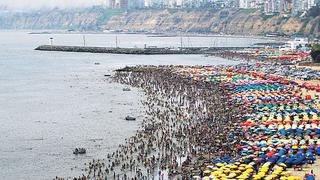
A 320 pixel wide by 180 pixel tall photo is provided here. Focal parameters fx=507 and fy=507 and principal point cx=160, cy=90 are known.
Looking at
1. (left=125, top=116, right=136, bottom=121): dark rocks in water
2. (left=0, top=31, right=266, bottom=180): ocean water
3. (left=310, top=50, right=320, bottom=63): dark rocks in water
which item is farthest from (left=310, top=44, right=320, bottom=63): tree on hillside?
(left=125, top=116, right=136, bottom=121): dark rocks in water

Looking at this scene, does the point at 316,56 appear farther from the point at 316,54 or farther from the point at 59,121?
the point at 59,121

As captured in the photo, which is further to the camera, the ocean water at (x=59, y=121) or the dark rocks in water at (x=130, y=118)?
the dark rocks in water at (x=130, y=118)

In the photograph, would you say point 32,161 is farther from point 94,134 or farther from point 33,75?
point 33,75

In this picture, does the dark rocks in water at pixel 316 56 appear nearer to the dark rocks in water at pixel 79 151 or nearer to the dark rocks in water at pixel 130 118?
the dark rocks in water at pixel 130 118

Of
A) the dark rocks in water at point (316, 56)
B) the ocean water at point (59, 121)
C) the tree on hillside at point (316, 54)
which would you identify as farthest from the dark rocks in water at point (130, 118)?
the dark rocks in water at point (316, 56)

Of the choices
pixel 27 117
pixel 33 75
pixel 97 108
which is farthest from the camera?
pixel 33 75

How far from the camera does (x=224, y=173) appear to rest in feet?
121

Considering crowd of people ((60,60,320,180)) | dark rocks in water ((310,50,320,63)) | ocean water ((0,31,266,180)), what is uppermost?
dark rocks in water ((310,50,320,63))

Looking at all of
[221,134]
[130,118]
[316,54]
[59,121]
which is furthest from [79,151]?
[316,54]

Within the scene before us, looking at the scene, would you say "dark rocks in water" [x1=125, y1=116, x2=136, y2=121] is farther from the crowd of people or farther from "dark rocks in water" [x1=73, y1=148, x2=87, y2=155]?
"dark rocks in water" [x1=73, y1=148, x2=87, y2=155]

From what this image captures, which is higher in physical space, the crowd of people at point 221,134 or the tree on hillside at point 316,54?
the tree on hillside at point 316,54

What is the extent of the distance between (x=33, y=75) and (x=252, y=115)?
7255 centimetres

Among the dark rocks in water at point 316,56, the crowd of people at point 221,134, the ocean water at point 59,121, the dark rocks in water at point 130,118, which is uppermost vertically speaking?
the dark rocks in water at point 316,56

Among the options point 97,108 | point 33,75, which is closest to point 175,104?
point 97,108
